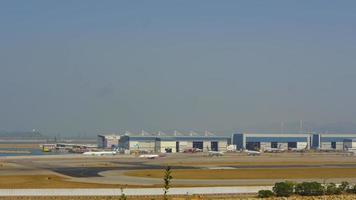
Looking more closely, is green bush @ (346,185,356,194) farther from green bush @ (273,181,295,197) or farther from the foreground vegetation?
green bush @ (273,181,295,197)

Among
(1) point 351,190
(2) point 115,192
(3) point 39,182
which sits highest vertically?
(1) point 351,190

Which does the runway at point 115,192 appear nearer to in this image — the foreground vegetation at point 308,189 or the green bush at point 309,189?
the foreground vegetation at point 308,189

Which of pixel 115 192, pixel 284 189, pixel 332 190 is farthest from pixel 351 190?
pixel 115 192

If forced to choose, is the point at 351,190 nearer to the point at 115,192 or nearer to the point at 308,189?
the point at 308,189

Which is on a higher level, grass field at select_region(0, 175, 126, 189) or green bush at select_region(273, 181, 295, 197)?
green bush at select_region(273, 181, 295, 197)

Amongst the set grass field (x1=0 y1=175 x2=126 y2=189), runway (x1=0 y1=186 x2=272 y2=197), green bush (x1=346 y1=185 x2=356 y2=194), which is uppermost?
green bush (x1=346 y1=185 x2=356 y2=194)

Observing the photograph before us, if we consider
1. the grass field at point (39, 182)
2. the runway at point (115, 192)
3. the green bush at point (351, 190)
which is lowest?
the grass field at point (39, 182)

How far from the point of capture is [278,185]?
53.7 m

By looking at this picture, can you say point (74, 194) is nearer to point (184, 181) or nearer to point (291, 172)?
point (184, 181)

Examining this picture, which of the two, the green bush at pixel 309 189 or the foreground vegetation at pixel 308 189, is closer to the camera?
the foreground vegetation at pixel 308 189

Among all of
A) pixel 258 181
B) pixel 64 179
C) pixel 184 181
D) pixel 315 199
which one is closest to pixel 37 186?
pixel 64 179

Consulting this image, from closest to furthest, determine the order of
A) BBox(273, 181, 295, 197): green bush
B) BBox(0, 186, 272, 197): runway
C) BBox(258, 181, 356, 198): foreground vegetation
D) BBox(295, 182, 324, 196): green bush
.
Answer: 1. BBox(273, 181, 295, 197): green bush
2. BBox(258, 181, 356, 198): foreground vegetation
3. BBox(295, 182, 324, 196): green bush
4. BBox(0, 186, 272, 197): runway

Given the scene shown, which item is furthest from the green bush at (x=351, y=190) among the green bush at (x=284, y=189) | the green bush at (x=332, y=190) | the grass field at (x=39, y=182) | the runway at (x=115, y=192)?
the grass field at (x=39, y=182)

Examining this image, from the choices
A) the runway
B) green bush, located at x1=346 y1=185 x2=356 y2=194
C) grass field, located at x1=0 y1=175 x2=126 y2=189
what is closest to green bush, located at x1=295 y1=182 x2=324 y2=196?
green bush, located at x1=346 y1=185 x2=356 y2=194
